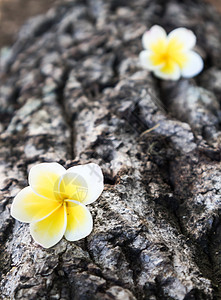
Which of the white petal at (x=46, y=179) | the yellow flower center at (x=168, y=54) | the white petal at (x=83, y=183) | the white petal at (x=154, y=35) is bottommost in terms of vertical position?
the yellow flower center at (x=168, y=54)

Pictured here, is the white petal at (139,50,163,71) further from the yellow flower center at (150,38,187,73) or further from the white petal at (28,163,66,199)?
the white petal at (28,163,66,199)

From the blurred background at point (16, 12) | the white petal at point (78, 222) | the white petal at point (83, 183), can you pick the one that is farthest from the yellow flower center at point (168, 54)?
the blurred background at point (16, 12)

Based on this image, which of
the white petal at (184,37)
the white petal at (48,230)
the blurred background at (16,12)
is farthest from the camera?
the blurred background at (16,12)

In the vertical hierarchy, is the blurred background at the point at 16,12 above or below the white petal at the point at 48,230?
below

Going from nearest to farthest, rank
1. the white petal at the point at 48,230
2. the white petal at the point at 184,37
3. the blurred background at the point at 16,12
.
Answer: the white petal at the point at 48,230
the white petal at the point at 184,37
the blurred background at the point at 16,12

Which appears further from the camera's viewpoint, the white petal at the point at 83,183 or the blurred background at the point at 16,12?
the blurred background at the point at 16,12

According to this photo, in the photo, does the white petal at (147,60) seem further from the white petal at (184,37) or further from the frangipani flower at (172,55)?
the white petal at (184,37)

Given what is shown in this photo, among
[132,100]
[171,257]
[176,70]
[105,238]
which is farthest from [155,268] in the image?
[176,70]

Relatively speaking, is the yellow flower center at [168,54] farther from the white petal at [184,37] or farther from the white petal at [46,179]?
the white petal at [46,179]

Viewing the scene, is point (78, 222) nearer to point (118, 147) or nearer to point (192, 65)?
point (118, 147)

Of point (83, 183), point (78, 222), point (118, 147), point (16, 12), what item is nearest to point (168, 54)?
point (118, 147)
